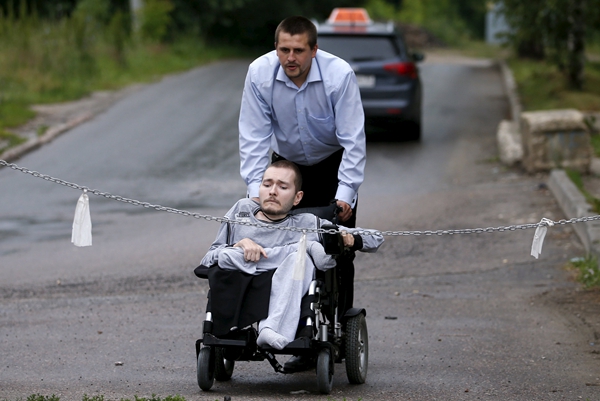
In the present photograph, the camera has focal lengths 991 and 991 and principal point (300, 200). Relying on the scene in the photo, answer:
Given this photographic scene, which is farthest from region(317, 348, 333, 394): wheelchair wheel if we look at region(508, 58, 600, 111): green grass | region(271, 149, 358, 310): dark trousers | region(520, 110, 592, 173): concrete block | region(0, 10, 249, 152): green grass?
region(508, 58, 600, 111): green grass

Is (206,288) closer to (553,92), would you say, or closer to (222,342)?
(222,342)

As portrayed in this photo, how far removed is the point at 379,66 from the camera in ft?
53.7

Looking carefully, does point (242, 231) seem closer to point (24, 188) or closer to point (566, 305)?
point (566, 305)

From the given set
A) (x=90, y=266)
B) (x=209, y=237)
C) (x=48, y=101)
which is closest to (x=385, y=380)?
(x=90, y=266)

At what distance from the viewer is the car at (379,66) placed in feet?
53.7

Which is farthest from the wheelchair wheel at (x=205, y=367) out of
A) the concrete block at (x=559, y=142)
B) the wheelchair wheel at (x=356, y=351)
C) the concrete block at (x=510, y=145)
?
the concrete block at (x=510, y=145)

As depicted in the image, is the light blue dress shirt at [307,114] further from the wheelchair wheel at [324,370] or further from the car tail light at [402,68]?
the car tail light at [402,68]

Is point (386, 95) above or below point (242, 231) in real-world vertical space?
below

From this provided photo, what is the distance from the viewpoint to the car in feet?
53.7

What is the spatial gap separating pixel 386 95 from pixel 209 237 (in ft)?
23.0

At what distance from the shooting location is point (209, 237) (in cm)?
1020

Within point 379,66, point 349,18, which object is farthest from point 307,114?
point 349,18

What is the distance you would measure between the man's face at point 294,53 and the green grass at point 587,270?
377 cm

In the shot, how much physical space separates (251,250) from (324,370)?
69 cm
